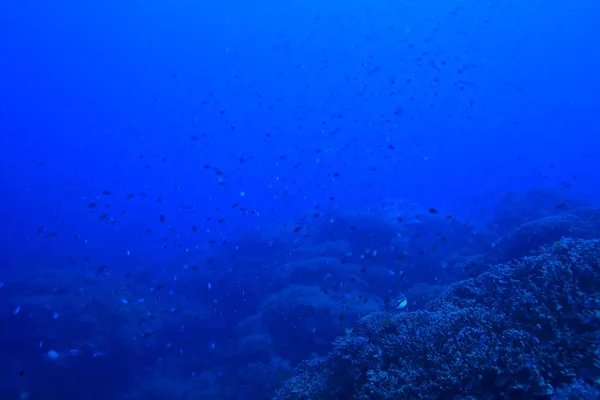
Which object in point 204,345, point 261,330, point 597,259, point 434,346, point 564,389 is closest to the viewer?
point 564,389

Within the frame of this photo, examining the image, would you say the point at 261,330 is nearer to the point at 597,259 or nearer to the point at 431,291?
the point at 431,291

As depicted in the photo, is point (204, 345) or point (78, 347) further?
point (204, 345)

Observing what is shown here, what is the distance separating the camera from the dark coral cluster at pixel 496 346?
163 inches

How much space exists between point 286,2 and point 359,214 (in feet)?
605

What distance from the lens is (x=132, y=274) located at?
2809cm

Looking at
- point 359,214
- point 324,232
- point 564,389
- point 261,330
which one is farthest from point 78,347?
point 564,389

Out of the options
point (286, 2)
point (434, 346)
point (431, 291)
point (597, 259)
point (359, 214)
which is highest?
point (286, 2)

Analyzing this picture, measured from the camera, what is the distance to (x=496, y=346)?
15.0ft

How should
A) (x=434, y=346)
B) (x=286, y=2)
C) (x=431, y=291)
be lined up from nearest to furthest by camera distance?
(x=434, y=346)
(x=431, y=291)
(x=286, y=2)

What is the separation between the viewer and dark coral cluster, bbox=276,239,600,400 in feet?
13.6

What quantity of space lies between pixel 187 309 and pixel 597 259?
17.9 m

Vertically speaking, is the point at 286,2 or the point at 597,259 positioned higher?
the point at 286,2

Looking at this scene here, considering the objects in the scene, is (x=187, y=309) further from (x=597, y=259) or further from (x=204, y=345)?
(x=597, y=259)

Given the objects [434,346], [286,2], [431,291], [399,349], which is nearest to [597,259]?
[434,346]
